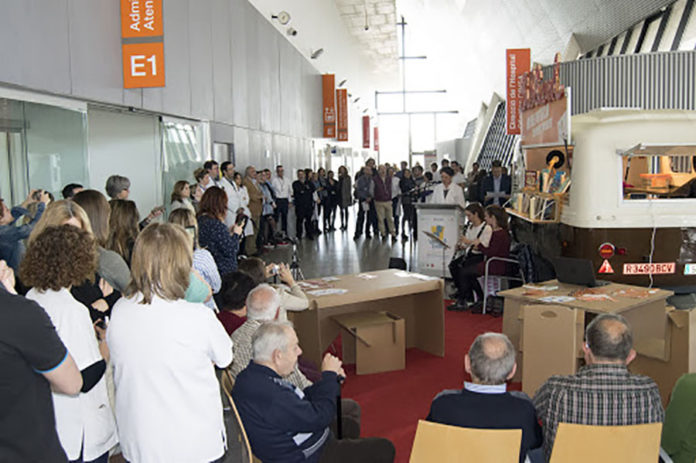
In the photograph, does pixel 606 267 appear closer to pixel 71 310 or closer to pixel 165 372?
pixel 165 372

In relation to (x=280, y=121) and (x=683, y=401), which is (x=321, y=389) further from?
(x=280, y=121)

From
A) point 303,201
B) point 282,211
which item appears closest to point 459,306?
point 282,211

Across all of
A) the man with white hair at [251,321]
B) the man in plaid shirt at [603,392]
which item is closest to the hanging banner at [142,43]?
the man with white hair at [251,321]

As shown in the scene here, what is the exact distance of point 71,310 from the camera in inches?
98.5

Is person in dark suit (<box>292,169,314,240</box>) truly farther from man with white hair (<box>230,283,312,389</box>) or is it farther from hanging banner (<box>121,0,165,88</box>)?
man with white hair (<box>230,283,312,389</box>)

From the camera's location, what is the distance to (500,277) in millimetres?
7172

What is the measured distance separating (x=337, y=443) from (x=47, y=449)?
1360 mm

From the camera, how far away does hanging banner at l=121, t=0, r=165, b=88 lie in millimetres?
7441

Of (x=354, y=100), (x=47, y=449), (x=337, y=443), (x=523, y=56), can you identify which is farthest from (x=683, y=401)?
(x=354, y=100)

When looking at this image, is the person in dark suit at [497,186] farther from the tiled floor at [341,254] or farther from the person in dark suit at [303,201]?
the person in dark suit at [303,201]

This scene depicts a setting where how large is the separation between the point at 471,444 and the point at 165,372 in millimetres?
1181

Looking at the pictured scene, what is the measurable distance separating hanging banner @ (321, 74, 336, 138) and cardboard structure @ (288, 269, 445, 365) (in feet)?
56.5

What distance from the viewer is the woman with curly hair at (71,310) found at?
7.92ft

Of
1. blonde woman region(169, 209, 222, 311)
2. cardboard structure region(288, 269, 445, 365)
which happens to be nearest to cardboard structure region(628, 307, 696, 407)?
cardboard structure region(288, 269, 445, 365)
